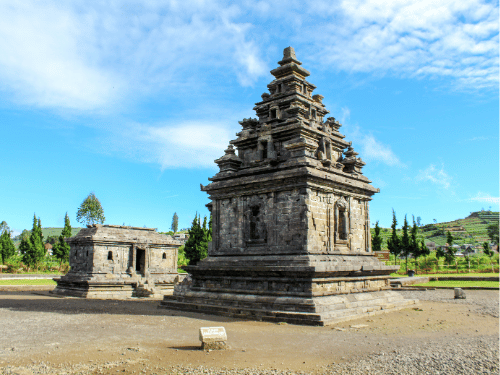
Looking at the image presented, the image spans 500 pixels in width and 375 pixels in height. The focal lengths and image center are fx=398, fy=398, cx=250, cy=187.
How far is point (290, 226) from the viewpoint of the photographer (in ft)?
52.6

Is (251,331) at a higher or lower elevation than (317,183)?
lower

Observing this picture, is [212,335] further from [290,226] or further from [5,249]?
[5,249]

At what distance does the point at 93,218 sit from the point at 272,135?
50.9m

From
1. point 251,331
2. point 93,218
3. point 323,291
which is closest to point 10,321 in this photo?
point 251,331

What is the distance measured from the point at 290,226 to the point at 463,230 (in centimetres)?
13366

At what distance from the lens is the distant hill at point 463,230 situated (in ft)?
365

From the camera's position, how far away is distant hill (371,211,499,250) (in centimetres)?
11131

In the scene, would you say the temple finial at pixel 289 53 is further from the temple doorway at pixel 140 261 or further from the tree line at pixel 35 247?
the tree line at pixel 35 247

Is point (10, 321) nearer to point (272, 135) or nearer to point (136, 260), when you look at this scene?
point (272, 135)

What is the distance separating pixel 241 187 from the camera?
18.0 meters

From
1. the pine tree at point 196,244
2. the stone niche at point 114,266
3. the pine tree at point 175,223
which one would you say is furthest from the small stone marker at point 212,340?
the pine tree at point 175,223

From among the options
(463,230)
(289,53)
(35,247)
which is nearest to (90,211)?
(35,247)

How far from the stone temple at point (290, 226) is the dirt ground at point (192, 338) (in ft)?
3.81

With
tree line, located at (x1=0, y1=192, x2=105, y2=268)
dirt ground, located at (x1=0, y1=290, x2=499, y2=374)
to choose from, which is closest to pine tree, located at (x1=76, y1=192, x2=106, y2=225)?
tree line, located at (x1=0, y1=192, x2=105, y2=268)
